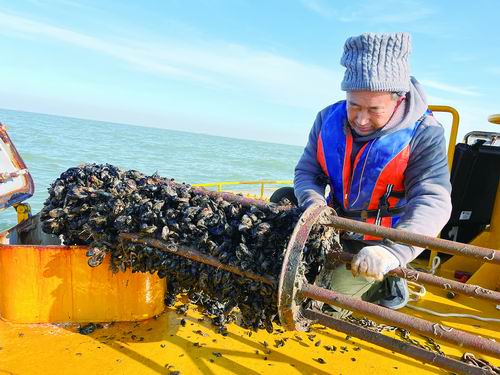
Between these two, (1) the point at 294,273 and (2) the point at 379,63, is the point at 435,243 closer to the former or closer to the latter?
(1) the point at 294,273

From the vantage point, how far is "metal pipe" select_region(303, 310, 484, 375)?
1709mm

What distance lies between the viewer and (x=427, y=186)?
2436 mm

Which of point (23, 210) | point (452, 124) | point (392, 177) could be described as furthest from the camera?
point (452, 124)

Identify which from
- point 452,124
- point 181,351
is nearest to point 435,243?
point 181,351

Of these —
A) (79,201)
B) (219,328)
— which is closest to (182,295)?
(219,328)

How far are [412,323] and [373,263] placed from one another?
0.29 m

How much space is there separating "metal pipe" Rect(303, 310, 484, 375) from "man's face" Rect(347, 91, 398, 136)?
1.24 meters

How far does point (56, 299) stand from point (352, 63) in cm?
249

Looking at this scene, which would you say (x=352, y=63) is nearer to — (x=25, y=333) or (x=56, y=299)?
(x=56, y=299)

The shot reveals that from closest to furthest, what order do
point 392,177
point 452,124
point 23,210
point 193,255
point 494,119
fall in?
point 193,255 → point 392,177 → point 23,210 → point 494,119 → point 452,124

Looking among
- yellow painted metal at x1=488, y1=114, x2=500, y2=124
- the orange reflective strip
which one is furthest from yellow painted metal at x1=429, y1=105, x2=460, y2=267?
the orange reflective strip

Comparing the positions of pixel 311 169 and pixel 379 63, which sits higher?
pixel 379 63

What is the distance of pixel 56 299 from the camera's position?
277 cm

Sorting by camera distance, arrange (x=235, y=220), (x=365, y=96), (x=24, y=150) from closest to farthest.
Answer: (x=235, y=220), (x=365, y=96), (x=24, y=150)
